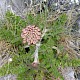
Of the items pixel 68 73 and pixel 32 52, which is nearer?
pixel 32 52

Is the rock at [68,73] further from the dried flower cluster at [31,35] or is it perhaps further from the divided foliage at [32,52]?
the dried flower cluster at [31,35]

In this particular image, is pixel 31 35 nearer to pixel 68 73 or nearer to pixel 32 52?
pixel 32 52

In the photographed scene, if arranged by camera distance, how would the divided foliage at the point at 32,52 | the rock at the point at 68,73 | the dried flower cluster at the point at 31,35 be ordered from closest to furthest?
the dried flower cluster at the point at 31,35 → the divided foliage at the point at 32,52 → the rock at the point at 68,73

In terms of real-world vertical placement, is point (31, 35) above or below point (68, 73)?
above

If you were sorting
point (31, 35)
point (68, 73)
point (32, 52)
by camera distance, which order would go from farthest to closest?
1. point (68, 73)
2. point (32, 52)
3. point (31, 35)

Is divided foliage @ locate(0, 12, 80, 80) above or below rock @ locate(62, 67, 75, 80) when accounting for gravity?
above

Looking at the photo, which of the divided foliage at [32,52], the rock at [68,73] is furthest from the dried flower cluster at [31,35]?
the rock at [68,73]

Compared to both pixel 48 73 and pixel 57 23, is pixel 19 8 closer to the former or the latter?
pixel 57 23

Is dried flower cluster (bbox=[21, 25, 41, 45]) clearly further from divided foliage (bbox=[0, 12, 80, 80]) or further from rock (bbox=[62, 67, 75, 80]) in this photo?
rock (bbox=[62, 67, 75, 80])

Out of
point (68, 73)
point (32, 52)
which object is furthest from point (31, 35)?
point (68, 73)

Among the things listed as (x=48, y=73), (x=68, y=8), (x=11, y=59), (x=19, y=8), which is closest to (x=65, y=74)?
(x=48, y=73)

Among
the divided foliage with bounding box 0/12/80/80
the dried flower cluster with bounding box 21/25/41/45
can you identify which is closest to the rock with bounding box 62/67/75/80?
the divided foliage with bounding box 0/12/80/80
